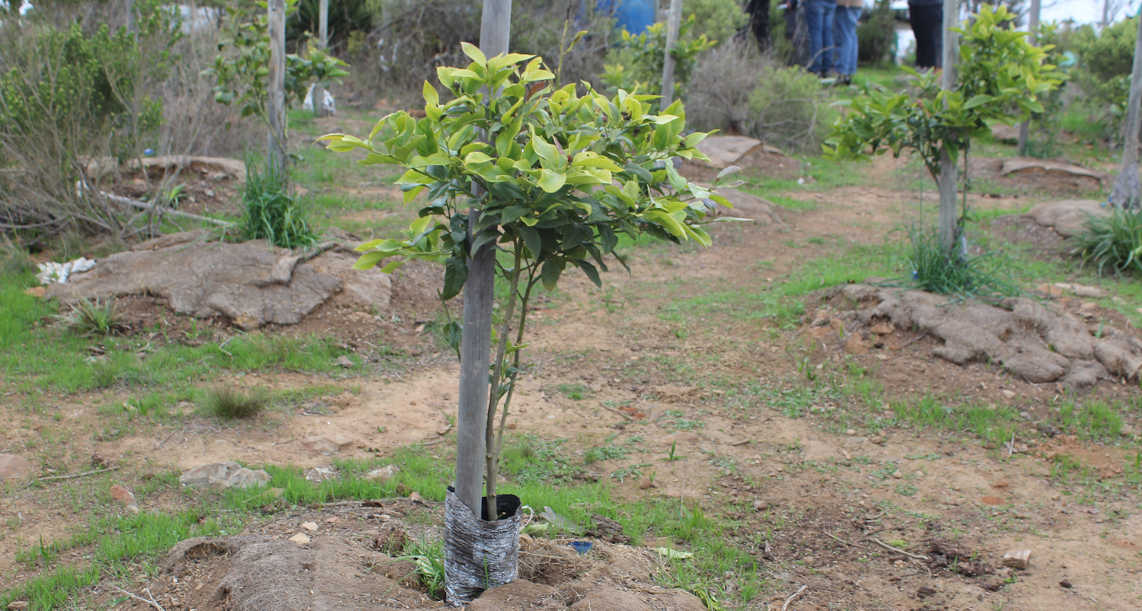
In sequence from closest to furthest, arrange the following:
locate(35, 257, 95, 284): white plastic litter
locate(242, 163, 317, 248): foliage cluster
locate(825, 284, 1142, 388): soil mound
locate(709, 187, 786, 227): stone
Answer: locate(825, 284, 1142, 388): soil mound, locate(35, 257, 95, 284): white plastic litter, locate(242, 163, 317, 248): foliage cluster, locate(709, 187, 786, 227): stone

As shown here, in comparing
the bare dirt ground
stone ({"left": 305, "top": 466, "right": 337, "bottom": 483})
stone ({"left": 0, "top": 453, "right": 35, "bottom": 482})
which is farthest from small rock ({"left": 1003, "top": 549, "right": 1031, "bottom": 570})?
stone ({"left": 0, "top": 453, "right": 35, "bottom": 482})

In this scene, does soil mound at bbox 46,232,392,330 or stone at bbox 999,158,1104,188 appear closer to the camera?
soil mound at bbox 46,232,392,330

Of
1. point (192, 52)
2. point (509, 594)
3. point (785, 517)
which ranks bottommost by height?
point (785, 517)

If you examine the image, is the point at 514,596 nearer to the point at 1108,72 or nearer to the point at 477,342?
the point at 477,342

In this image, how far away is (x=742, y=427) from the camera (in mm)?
5109

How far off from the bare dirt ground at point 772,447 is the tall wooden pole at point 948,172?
37.1 inches

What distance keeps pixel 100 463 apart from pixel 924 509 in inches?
153

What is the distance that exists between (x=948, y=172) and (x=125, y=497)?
18.3 ft

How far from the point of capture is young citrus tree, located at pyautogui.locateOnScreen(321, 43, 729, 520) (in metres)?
2.31

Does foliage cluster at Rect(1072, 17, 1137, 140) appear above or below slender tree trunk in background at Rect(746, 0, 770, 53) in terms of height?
below

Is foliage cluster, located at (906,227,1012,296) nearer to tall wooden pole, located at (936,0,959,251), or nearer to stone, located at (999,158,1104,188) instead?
tall wooden pole, located at (936,0,959,251)

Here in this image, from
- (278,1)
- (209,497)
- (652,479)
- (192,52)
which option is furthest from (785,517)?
(192,52)

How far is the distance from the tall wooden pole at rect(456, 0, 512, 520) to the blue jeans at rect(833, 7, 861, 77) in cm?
1775

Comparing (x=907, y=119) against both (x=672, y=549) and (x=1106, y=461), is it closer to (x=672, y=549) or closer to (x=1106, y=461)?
(x=1106, y=461)
